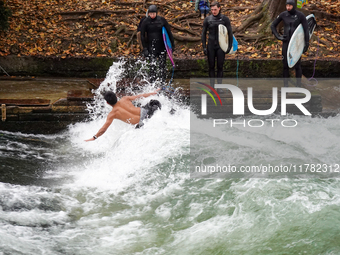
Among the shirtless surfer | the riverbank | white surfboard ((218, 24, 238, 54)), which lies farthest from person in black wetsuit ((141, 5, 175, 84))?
the riverbank

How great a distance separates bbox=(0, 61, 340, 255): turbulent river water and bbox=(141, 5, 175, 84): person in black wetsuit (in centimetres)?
104

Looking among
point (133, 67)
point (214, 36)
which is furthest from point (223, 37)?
point (133, 67)

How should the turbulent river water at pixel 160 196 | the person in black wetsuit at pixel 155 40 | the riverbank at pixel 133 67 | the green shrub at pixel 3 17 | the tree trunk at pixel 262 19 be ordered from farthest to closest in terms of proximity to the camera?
1. the tree trunk at pixel 262 19
2. the green shrub at pixel 3 17
3. the riverbank at pixel 133 67
4. the person in black wetsuit at pixel 155 40
5. the turbulent river water at pixel 160 196

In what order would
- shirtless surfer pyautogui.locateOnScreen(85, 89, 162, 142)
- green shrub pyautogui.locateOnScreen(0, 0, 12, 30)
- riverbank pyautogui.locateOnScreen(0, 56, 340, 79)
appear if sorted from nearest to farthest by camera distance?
1. shirtless surfer pyautogui.locateOnScreen(85, 89, 162, 142)
2. riverbank pyautogui.locateOnScreen(0, 56, 340, 79)
3. green shrub pyautogui.locateOnScreen(0, 0, 12, 30)

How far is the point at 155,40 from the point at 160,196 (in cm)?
369

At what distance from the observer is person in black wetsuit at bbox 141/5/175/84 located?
8.10m

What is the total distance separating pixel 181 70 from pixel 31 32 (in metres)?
4.62

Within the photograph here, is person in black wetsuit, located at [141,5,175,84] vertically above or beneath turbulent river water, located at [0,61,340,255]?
above

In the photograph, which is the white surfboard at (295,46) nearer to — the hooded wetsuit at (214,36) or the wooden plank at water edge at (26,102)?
the hooded wetsuit at (214,36)

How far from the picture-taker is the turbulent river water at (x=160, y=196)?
4.55 metres

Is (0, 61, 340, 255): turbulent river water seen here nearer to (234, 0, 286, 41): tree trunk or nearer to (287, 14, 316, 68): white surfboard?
(287, 14, 316, 68): white surfboard

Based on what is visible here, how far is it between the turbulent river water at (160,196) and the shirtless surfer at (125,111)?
18 cm

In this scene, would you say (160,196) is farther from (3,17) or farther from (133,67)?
(3,17)

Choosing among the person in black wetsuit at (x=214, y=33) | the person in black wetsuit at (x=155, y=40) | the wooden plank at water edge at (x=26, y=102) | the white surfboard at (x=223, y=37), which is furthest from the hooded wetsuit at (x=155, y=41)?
the wooden plank at water edge at (x=26, y=102)
